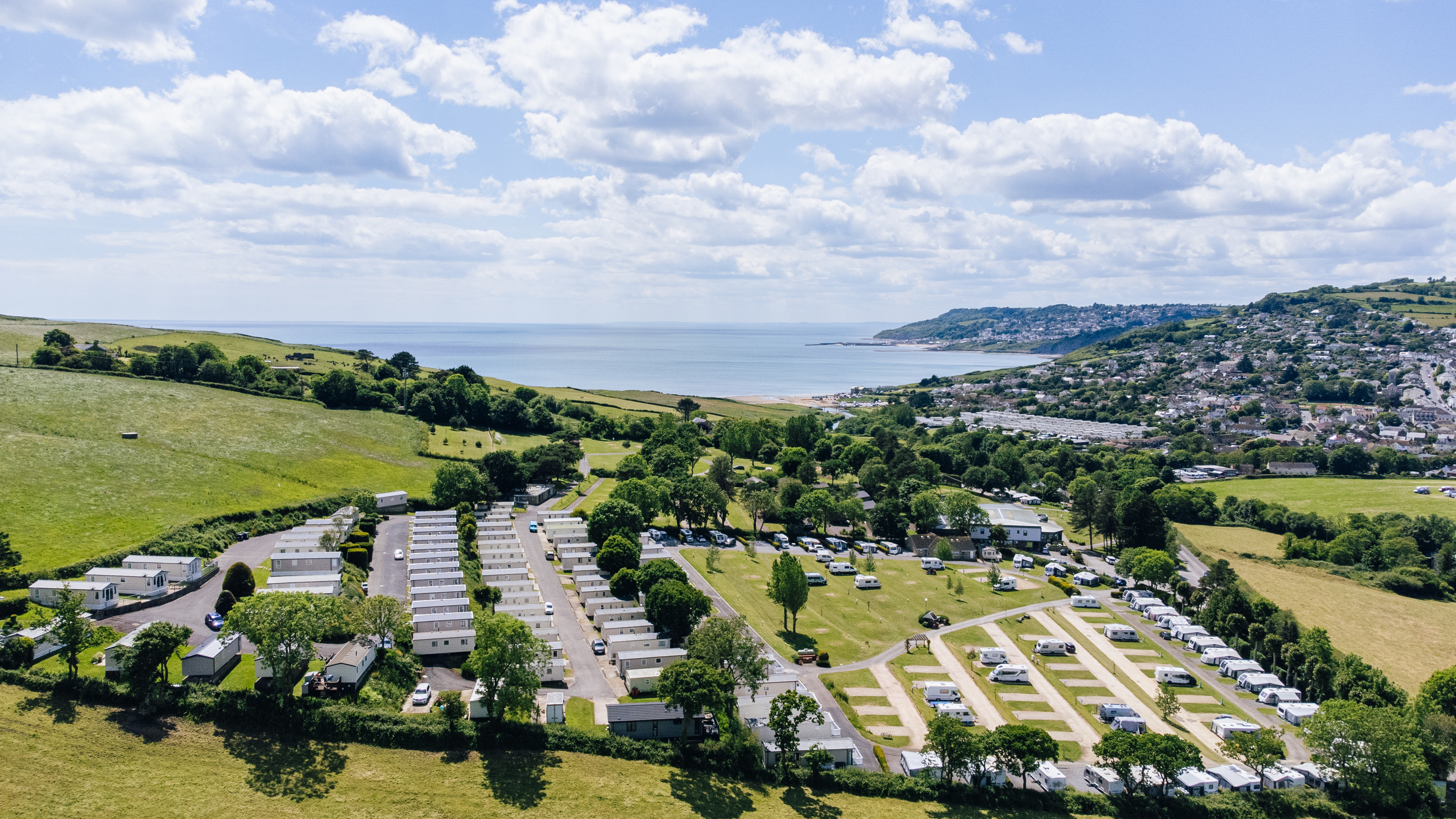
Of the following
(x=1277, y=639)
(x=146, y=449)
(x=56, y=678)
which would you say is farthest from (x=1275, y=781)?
(x=146, y=449)

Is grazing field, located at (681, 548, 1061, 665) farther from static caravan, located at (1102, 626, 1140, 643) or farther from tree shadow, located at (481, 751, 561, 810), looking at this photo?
tree shadow, located at (481, 751, 561, 810)

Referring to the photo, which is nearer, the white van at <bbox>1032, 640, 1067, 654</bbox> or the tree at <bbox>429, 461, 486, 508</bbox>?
the white van at <bbox>1032, 640, 1067, 654</bbox>

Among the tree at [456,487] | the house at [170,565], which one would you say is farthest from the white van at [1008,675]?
the house at [170,565]

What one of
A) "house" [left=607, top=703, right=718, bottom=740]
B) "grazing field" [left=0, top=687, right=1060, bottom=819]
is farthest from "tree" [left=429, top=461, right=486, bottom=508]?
"house" [left=607, top=703, right=718, bottom=740]

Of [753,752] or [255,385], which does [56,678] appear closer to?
[753,752]

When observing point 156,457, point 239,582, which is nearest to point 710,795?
point 239,582
